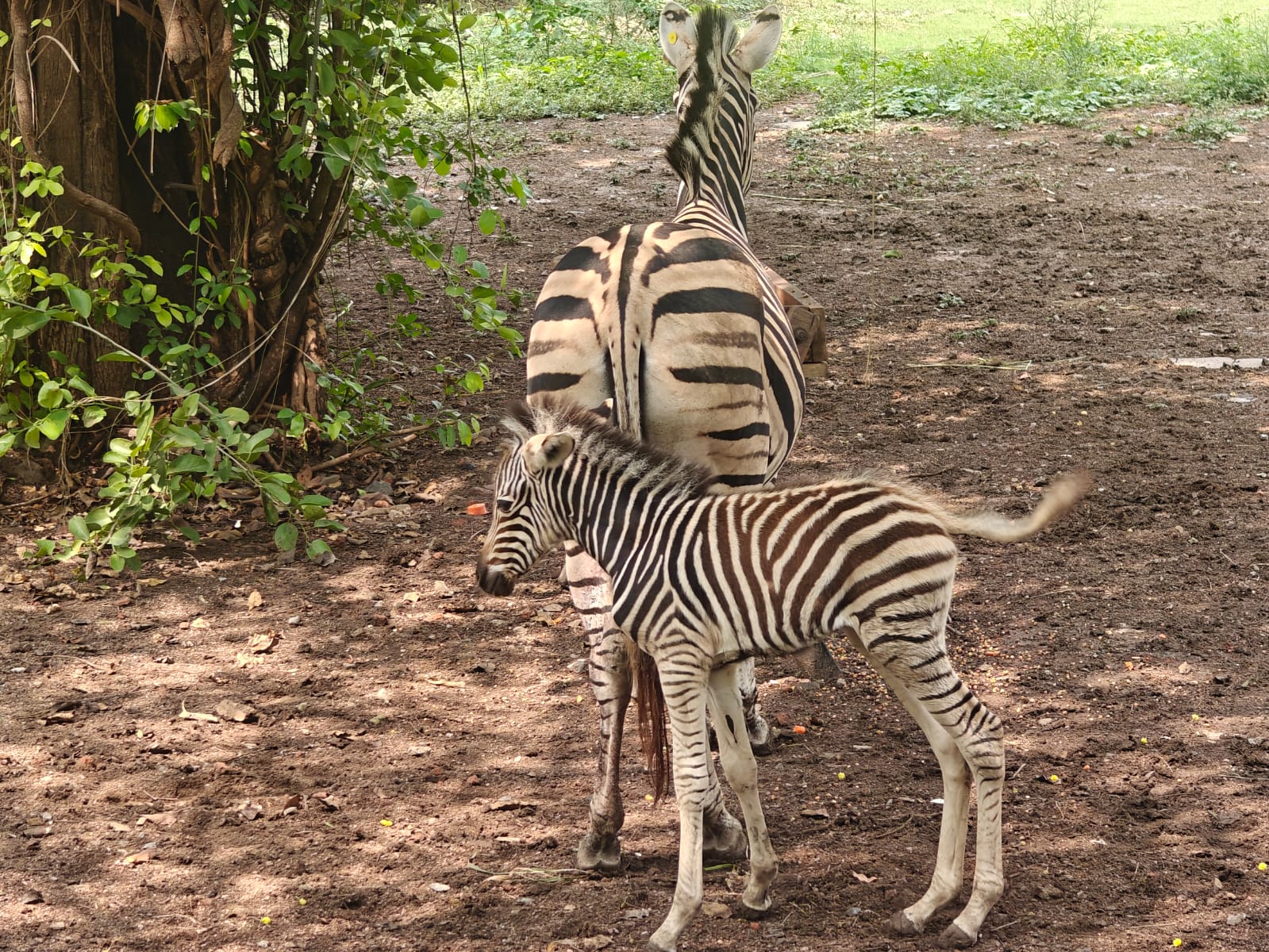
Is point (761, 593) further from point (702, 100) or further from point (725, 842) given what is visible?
point (702, 100)

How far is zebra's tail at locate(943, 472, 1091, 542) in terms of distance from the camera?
3545mm

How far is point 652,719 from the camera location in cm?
412

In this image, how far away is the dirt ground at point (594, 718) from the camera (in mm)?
3812

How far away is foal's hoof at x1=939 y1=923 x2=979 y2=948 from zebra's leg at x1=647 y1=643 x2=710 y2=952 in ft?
2.41

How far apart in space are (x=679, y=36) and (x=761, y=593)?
134 inches

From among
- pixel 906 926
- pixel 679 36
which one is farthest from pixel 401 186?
pixel 906 926

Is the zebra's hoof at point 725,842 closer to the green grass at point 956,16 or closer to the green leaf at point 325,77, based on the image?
the green leaf at point 325,77

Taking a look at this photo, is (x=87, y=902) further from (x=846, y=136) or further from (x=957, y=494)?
(x=846, y=136)

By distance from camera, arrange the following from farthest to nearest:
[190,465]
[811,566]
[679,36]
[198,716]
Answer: [679,36], [190,465], [198,716], [811,566]

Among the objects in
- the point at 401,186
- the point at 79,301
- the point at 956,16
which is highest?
the point at 956,16

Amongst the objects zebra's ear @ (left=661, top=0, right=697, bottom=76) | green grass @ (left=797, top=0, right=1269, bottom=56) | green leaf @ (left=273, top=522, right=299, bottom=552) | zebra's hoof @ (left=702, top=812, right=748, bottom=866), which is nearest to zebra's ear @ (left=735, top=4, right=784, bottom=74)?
zebra's ear @ (left=661, top=0, right=697, bottom=76)

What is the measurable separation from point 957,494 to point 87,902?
474cm

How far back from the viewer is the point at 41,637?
5.37 meters

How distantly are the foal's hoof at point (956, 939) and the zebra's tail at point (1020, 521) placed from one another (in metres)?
1.16
